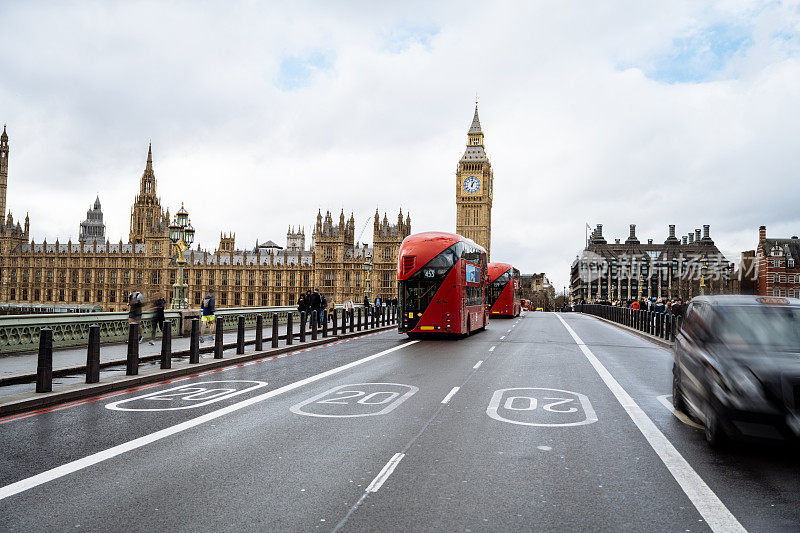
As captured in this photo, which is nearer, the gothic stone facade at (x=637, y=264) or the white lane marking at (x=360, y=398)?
the white lane marking at (x=360, y=398)

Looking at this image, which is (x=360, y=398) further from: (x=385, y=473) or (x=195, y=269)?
(x=195, y=269)

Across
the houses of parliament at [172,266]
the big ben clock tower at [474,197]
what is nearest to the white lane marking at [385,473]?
the houses of parliament at [172,266]

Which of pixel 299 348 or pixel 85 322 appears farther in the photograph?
pixel 299 348

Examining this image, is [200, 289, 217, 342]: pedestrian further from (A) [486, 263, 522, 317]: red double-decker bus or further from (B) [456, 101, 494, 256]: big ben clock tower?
(B) [456, 101, 494, 256]: big ben clock tower

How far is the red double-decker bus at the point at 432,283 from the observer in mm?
22641

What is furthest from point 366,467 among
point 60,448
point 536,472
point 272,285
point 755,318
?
point 272,285

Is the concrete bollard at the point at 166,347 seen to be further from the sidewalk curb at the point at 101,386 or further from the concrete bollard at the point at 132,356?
the concrete bollard at the point at 132,356

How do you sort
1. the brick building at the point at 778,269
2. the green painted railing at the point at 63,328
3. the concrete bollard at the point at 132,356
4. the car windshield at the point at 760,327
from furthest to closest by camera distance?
the brick building at the point at 778,269 → the green painted railing at the point at 63,328 → the concrete bollard at the point at 132,356 → the car windshield at the point at 760,327

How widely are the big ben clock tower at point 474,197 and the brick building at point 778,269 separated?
50951 mm

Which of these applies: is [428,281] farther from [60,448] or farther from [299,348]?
[60,448]

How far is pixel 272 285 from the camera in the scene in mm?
109000

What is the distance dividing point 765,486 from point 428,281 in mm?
17431

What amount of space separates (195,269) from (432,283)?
316ft

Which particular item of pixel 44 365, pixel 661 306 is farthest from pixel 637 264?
pixel 44 365
